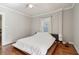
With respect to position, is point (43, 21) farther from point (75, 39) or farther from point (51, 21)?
point (75, 39)

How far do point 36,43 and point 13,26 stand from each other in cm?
53

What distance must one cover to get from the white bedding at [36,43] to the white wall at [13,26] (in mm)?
125

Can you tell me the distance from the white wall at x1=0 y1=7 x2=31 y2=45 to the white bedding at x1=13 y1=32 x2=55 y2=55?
125 millimetres

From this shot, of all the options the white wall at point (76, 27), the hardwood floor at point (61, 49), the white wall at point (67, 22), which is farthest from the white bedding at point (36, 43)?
the white wall at point (76, 27)

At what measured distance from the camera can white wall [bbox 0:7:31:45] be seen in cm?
120

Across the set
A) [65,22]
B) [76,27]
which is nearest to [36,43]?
[65,22]

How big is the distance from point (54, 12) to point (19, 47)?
999 mm

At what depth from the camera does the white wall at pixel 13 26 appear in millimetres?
1203

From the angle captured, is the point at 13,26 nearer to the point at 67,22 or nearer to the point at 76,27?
the point at 67,22

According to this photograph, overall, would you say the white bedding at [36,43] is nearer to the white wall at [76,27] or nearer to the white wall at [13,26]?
the white wall at [13,26]

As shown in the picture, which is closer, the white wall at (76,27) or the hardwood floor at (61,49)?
the hardwood floor at (61,49)

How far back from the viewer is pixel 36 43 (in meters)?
1.32

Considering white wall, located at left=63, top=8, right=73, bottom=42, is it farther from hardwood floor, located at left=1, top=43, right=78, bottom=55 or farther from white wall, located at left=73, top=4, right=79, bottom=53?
hardwood floor, located at left=1, top=43, right=78, bottom=55

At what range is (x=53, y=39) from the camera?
134 centimetres
